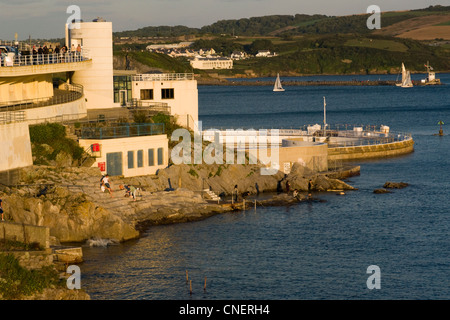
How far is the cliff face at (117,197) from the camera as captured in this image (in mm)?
41375

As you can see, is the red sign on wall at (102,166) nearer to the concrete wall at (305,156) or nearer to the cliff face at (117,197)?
the cliff face at (117,197)

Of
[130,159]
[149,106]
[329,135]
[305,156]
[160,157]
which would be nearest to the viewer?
[130,159]

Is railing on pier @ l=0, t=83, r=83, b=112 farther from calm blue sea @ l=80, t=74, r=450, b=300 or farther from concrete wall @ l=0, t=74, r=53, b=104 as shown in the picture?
calm blue sea @ l=80, t=74, r=450, b=300

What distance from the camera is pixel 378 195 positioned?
5706 cm

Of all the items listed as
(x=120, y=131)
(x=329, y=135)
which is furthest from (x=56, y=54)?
(x=329, y=135)

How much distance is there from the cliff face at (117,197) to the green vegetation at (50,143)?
1.65 meters

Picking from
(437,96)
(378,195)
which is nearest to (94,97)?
(378,195)

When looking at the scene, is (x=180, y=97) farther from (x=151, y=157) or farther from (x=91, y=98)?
(x=151, y=157)

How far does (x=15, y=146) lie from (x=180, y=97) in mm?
19478

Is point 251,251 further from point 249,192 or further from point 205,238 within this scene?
Result: point 249,192

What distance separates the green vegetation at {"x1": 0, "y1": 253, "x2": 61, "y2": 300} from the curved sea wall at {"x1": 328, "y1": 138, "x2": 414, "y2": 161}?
40.9 m

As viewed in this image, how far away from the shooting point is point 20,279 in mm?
30688

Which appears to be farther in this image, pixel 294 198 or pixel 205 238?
pixel 294 198
